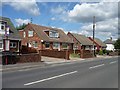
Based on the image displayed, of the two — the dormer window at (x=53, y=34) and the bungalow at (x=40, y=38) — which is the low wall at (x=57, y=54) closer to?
the bungalow at (x=40, y=38)

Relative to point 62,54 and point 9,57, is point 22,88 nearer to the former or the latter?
point 9,57

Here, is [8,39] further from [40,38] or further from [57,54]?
[40,38]

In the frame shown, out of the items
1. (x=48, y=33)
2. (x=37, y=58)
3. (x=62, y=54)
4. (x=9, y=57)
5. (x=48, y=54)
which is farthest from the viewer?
(x=48, y=33)

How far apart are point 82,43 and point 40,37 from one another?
1026 inches

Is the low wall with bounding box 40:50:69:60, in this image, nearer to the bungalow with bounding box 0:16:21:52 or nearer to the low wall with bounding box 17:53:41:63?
the bungalow with bounding box 0:16:21:52

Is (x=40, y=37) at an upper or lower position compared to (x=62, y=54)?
upper

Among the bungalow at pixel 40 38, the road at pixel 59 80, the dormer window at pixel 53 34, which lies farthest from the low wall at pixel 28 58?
the dormer window at pixel 53 34

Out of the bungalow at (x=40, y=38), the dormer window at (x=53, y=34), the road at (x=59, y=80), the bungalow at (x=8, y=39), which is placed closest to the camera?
the road at (x=59, y=80)

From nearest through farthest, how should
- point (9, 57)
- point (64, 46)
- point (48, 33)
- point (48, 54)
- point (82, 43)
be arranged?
point (9, 57), point (48, 54), point (48, 33), point (64, 46), point (82, 43)

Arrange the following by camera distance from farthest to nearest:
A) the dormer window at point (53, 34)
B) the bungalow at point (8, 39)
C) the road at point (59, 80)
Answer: the dormer window at point (53, 34) < the bungalow at point (8, 39) < the road at point (59, 80)

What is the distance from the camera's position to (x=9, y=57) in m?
24.7

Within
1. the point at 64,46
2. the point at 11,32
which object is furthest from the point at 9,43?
the point at 64,46

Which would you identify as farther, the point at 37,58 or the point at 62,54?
the point at 62,54

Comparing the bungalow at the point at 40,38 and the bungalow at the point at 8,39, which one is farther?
the bungalow at the point at 40,38
